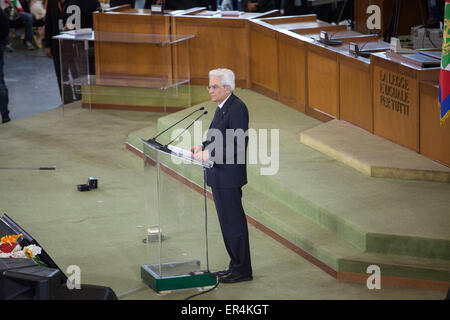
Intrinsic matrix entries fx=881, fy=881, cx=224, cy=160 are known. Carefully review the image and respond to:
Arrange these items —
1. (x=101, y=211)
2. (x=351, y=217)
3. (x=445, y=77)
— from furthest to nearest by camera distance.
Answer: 1. (x=101, y=211)
2. (x=445, y=77)
3. (x=351, y=217)

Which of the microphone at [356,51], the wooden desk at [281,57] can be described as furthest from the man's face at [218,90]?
the wooden desk at [281,57]

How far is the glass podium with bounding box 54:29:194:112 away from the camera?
10328mm

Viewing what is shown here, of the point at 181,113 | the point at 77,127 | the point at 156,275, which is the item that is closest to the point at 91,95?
the point at 77,127

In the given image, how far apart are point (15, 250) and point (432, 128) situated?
3584mm

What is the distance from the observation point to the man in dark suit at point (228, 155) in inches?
229

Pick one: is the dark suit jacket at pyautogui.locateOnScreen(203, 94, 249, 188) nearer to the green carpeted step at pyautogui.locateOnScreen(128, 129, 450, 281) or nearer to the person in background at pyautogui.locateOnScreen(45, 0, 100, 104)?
the green carpeted step at pyautogui.locateOnScreen(128, 129, 450, 281)

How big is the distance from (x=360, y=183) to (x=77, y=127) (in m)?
4.25

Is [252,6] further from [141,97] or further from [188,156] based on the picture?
[188,156]

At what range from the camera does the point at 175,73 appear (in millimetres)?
10328

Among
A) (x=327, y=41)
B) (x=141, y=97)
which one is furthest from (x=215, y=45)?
(x=327, y=41)

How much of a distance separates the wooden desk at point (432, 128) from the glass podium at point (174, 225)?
235cm

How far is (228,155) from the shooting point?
583cm

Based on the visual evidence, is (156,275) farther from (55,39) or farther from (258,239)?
(55,39)

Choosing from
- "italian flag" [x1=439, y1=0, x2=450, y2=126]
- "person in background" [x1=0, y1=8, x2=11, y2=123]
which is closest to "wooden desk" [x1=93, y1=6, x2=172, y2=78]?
"person in background" [x1=0, y1=8, x2=11, y2=123]
